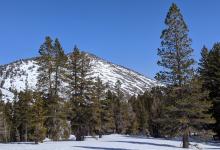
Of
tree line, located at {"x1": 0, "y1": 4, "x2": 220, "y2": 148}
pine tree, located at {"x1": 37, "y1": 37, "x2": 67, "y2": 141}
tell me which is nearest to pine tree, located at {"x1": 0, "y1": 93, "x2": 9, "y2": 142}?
tree line, located at {"x1": 0, "y1": 4, "x2": 220, "y2": 148}

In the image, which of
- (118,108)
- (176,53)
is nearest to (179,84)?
(176,53)

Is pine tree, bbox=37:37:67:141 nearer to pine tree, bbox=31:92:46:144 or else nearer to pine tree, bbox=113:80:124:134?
pine tree, bbox=31:92:46:144

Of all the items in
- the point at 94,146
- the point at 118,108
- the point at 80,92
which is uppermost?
the point at 80,92

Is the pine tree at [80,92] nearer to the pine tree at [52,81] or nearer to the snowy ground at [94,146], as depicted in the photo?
the pine tree at [52,81]

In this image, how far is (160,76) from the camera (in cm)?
4659

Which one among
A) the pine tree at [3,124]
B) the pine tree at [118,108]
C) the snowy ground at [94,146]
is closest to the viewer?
the snowy ground at [94,146]

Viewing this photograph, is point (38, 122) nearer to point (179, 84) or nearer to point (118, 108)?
point (179, 84)

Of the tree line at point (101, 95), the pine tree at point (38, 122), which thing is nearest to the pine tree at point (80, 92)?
the tree line at point (101, 95)

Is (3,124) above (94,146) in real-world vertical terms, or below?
above

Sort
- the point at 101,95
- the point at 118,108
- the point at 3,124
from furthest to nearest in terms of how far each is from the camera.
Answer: the point at 3,124 < the point at 118,108 < the point at 101,95

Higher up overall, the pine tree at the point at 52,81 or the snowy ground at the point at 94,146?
the pine tree at the point at 52,81

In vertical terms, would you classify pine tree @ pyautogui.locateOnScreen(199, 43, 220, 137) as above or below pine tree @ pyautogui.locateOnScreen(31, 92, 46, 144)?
above

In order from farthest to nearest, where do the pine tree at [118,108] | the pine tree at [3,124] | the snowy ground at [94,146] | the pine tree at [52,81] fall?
the pine tree at [118,108]
the pine tree at [3,124]
the pine tree at [52,81]
the snowy ground at [94,146]

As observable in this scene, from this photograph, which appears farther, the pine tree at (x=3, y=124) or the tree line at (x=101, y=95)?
the pine tree at (x=3, y=124)
